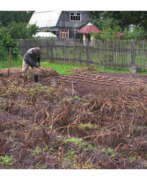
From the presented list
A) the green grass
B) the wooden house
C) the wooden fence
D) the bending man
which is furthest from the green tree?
the bending man

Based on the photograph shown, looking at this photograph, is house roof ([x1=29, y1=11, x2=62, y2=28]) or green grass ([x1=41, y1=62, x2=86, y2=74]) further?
house roof ([x1=29, y1=11, x2=62, y2=28])

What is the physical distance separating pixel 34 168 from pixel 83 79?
6480 millimetres

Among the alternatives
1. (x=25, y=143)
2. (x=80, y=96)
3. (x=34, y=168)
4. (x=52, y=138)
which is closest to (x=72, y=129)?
(x=52, y=138)

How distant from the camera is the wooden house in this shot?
27.2 m

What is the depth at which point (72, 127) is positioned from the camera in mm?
6070

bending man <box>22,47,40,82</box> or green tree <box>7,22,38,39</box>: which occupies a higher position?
green tree <box>7,22,38,39</box>

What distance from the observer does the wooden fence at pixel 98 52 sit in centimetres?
1284

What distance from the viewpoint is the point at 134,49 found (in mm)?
12805

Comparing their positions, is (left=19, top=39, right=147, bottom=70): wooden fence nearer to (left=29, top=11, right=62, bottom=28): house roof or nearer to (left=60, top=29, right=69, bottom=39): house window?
(left=29, top=11, right=62, bottom=28): house roof

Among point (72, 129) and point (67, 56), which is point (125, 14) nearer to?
point (67, 56)

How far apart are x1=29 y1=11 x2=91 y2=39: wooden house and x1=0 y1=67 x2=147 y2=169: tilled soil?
729 inches

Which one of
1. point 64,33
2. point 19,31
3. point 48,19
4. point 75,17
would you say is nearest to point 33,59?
point 19,31

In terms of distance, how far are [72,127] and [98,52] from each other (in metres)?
8.80

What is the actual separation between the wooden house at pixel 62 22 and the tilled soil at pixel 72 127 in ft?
60.8
